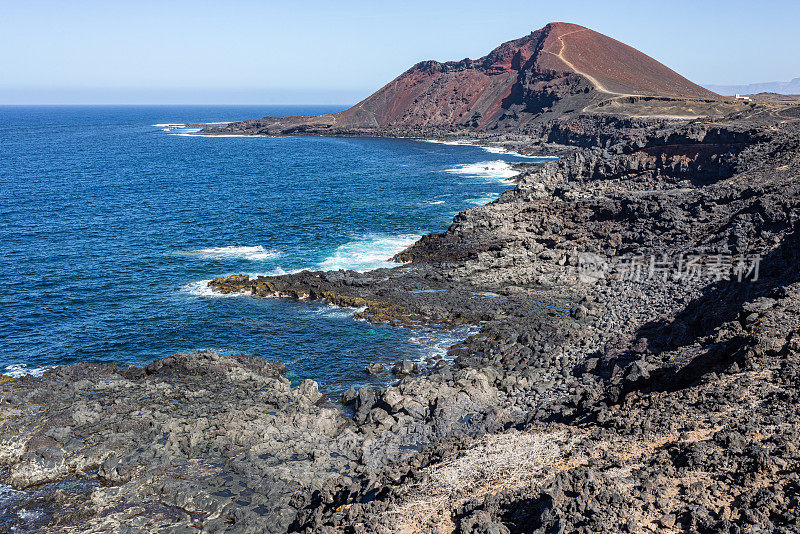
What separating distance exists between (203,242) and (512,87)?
393ft

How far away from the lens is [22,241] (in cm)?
5438

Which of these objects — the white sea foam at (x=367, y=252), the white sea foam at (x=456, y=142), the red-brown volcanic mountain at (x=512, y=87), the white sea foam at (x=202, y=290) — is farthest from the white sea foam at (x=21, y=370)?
the red-brown volcanic mountain at (x=512, y=87)

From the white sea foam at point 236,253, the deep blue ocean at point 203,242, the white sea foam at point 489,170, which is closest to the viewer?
the deep blue ocean at point 203,242

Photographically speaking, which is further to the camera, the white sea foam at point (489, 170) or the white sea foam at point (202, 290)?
the white sea foam at point (489, 170)

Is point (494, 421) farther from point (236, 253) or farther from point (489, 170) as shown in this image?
point (489, 170)

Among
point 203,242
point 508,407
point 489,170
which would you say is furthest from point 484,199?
point 508,407

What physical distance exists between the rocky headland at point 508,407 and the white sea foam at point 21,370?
102 inches

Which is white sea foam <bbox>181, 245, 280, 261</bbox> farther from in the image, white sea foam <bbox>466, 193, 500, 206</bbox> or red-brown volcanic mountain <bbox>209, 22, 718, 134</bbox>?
red-brown volcanic mountain <bbox>209, 22, 718, 134</bbox>

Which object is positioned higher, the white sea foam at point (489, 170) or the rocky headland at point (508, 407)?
the white sea foam at point (489, 170)

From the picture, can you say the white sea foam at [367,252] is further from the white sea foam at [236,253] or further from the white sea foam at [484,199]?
the white sea foam at [484,199]

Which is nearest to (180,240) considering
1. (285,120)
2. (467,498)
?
(467,498)

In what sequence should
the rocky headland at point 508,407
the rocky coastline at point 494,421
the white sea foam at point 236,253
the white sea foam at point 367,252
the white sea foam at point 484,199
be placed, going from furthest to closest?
the white sea foam at point 484,199 < the white sea foam at point 236,253 < the white sea foam at point 367,252 < the rocky headland at point 508,407 < the rocky coastline at point 494,421

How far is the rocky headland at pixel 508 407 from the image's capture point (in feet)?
50.8

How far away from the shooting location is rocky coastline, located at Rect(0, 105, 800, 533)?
49.9 ft
